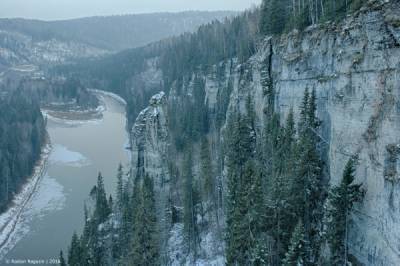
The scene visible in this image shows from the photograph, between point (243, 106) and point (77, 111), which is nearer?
point (243, 106)

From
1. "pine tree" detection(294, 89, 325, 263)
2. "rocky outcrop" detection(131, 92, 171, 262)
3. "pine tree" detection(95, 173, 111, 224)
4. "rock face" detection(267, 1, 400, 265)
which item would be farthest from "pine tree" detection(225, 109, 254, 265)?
"pine tree" detection(95, 173, 111, 224)

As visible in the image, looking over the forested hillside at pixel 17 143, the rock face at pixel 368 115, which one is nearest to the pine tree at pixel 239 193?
the rock face at pixel 368 115

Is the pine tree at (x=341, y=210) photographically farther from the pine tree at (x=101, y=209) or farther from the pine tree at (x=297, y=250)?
the pine tree at (x=101, y=209)

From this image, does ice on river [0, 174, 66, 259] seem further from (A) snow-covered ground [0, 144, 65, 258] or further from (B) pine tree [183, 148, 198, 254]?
(B) pine tree [183, 148, 198, 254]

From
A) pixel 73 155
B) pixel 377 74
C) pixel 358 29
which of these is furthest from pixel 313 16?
pixel 73 155

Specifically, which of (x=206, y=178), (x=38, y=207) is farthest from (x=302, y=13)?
(x=38, y=207)

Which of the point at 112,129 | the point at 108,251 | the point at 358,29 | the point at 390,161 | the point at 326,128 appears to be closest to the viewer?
the point at 390,161

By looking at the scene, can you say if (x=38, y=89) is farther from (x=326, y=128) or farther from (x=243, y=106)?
(x=326, y=128)
